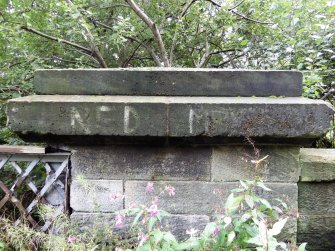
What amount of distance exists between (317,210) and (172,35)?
14.2 feet

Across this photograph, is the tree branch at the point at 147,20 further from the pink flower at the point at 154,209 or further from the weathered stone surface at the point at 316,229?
the pink flower at the point at 154,209

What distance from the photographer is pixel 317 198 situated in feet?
6.52

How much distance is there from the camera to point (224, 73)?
1.92m

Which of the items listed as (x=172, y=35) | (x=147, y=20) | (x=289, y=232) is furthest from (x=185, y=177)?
(x=172, y=35)

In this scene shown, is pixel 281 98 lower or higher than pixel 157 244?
higher

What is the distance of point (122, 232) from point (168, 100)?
2.76 ft

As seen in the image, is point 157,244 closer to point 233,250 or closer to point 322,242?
point 233,250

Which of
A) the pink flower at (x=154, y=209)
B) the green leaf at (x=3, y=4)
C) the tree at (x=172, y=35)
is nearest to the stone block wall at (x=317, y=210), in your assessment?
the pink flower at (x=154, y=209)

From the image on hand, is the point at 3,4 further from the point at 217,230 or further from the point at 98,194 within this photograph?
the point at 217,230

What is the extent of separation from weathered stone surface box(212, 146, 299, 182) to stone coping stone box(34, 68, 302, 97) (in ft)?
1.13

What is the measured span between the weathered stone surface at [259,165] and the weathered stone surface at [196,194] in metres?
0.05

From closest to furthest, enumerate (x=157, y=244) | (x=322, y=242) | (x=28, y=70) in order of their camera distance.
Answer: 1. (x=157, y=244)
2. (x=322, y=242)
3. (x=28, y=70)

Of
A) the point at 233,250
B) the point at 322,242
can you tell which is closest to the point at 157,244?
the point at 233,250

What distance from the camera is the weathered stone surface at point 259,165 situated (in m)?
1.87
